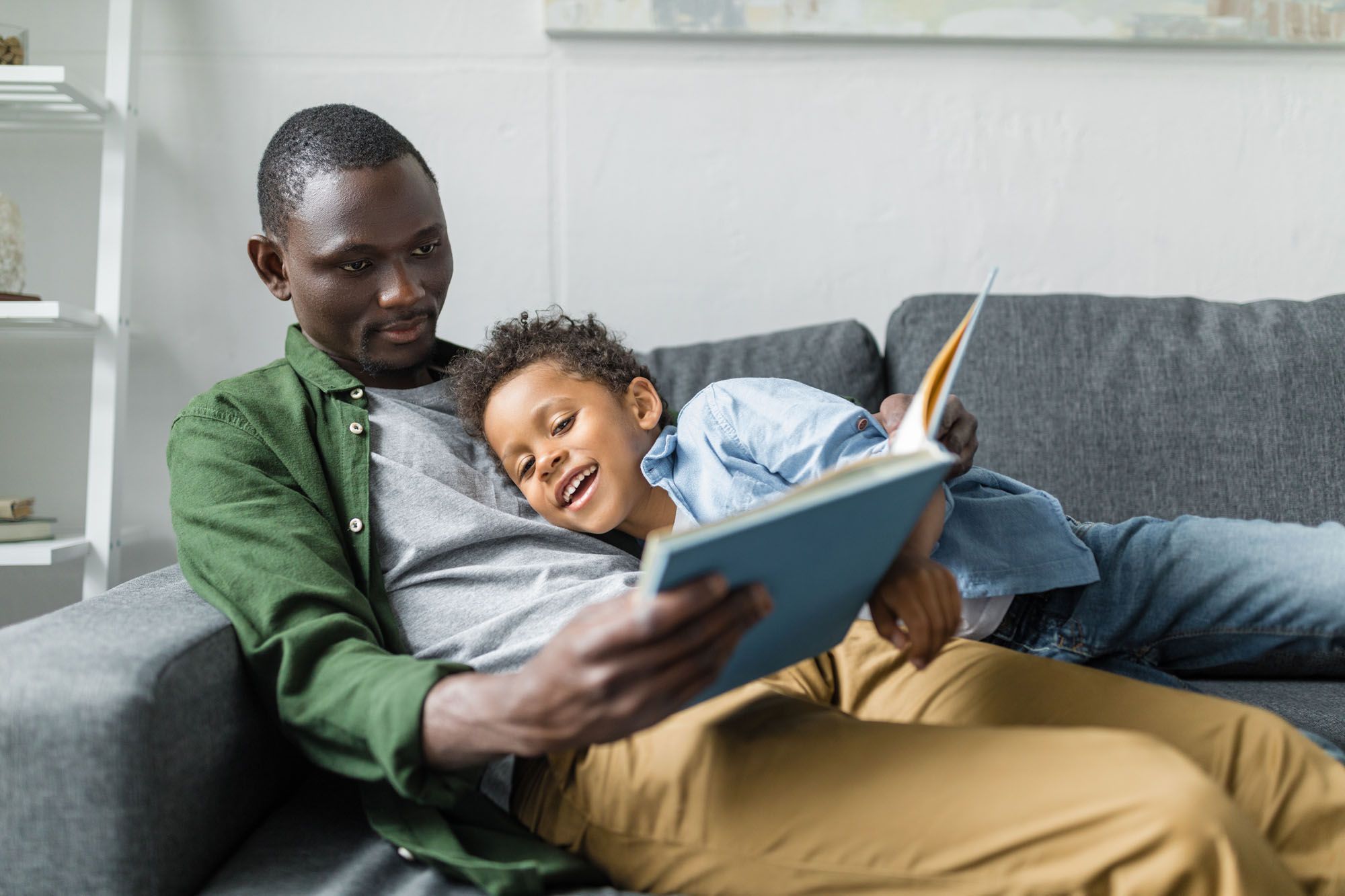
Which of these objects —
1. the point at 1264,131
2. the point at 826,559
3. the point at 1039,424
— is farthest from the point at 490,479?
the point at 1264,131

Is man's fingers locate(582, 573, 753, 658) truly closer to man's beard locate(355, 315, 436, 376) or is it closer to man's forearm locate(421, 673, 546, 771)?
man's forearm locate(421, 673, 546, 771)

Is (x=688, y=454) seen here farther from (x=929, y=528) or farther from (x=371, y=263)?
(x=371, y=263)

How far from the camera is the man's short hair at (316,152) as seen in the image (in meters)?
1.30

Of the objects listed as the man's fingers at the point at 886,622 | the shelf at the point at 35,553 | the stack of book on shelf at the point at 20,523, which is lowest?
the shelf at the point at 35,553

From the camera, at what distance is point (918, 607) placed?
90cm

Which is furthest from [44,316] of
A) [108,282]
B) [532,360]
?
[532,360]

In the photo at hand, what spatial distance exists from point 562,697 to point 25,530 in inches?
52.4

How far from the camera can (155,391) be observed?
1.96 metres

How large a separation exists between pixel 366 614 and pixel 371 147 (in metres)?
0.60

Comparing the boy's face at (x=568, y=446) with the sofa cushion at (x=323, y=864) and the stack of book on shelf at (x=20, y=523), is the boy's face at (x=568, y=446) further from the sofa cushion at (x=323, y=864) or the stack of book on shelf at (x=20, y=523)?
the stack of book on shelf at (x=20, y=523)

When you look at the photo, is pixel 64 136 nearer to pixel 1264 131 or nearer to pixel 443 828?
pixel 443 828

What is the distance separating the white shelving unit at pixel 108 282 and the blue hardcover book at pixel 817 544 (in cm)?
132

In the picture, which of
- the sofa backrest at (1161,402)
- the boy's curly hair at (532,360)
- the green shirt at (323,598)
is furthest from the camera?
the sofa backrest at (1161,402)

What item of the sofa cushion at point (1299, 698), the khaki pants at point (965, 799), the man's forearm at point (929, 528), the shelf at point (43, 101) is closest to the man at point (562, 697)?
the khaki pants at point (965, 799)
